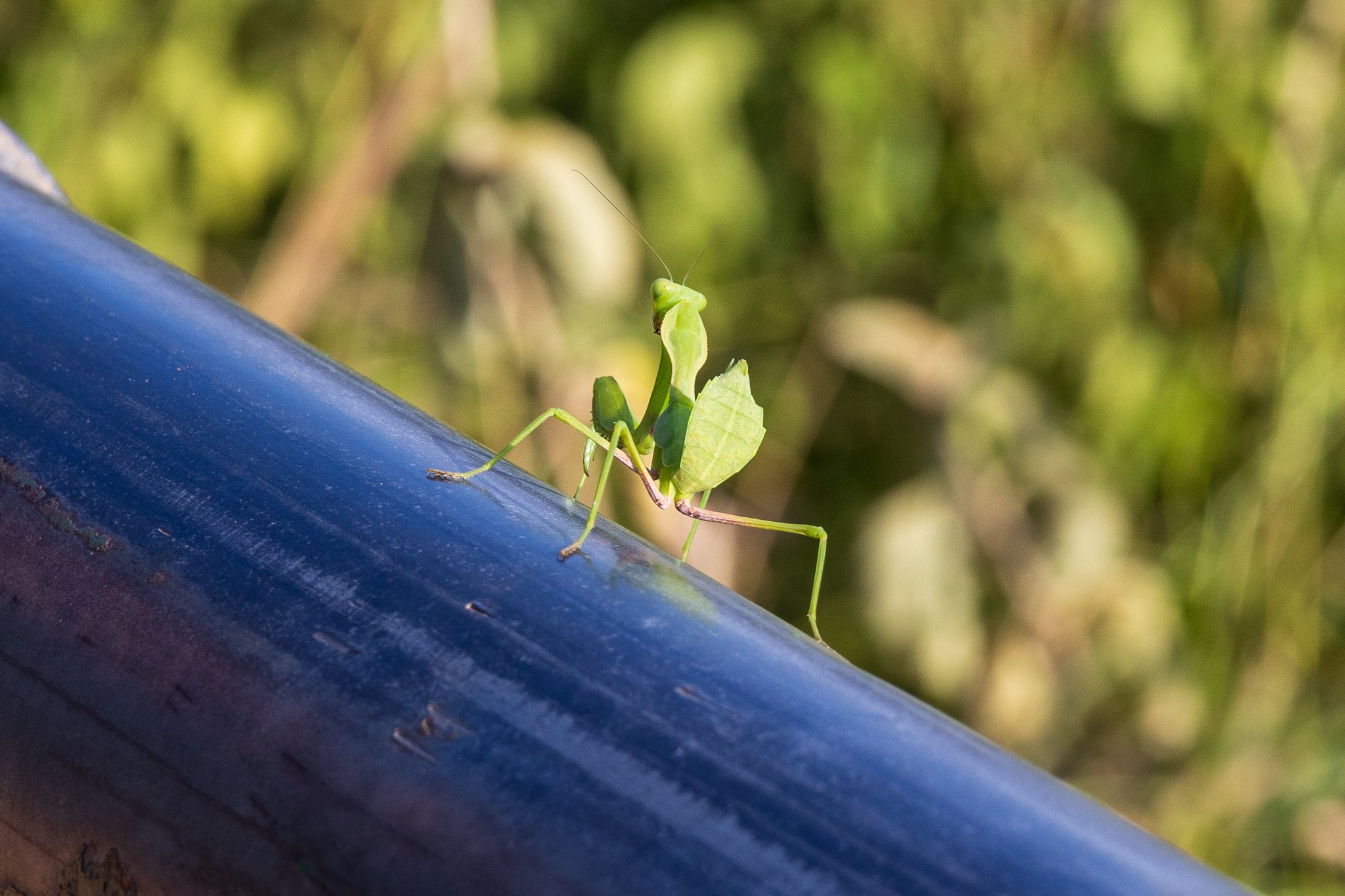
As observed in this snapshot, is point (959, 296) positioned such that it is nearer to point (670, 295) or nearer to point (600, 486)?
point (670, 295)

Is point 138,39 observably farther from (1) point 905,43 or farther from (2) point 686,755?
(2) point 686,755

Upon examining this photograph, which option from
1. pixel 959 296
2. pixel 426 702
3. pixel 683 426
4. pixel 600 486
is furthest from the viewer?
pixel 959 296

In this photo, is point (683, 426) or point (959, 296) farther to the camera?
point (959, 296)

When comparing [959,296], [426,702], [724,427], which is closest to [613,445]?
[724,427]

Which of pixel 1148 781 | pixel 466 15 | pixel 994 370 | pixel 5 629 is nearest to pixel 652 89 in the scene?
pixel 466 15

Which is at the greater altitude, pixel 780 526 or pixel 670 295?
pixel 670 295

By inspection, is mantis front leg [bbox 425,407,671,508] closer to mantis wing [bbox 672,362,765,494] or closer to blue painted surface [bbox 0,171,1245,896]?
mantis wing [bbox 672,362,765,494]

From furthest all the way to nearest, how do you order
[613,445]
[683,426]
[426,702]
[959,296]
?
[959,296] < [683,426] < [613,445] < [426,702]

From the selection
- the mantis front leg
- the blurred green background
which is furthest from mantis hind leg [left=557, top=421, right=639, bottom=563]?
the blurred green background
